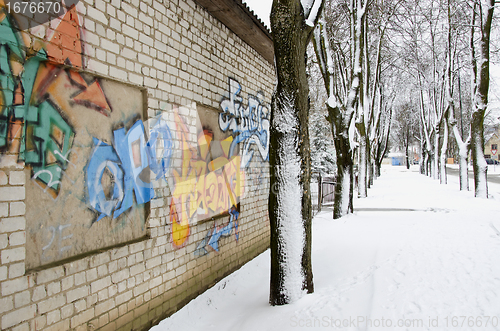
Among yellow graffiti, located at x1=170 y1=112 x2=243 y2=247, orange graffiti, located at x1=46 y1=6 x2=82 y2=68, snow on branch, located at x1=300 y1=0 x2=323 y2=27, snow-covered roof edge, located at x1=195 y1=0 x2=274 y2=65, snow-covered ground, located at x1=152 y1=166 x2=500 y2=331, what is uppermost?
snow-covered roof edge, located at x1=195 y1=0 x2=274 y2=65

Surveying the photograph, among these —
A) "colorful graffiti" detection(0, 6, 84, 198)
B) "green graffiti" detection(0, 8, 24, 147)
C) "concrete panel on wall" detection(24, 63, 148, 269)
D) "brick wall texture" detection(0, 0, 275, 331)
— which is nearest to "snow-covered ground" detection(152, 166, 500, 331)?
"brick wall texture" detection(0, 0, 275, 331)

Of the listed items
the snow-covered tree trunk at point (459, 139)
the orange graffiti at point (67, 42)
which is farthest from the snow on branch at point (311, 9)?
the snow-covered tree trunk at point (459, 139)

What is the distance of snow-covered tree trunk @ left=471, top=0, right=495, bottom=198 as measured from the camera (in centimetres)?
1112

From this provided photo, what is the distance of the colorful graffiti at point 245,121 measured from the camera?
5.90 metres

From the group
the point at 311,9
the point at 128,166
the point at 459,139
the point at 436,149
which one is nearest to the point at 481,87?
the point at 459,139

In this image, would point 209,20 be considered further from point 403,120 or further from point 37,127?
point 403,120

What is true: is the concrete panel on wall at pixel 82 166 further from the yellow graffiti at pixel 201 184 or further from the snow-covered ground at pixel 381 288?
the snow-covered ground at pixel 381 288

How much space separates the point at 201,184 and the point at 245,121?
7.04ft

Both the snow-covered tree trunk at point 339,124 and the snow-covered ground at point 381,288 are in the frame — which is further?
the snow-covered tree trunk at point 339,124

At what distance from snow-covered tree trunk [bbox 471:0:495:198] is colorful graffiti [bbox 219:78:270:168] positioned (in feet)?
28.2

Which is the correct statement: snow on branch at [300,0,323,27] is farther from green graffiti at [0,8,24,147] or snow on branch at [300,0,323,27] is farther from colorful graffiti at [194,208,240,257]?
colorful graffiti at [194,208,240,257]

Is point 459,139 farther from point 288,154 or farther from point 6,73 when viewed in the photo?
point 6,73

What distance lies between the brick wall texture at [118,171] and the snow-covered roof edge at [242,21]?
6.7 inches

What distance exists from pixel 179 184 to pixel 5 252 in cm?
224
